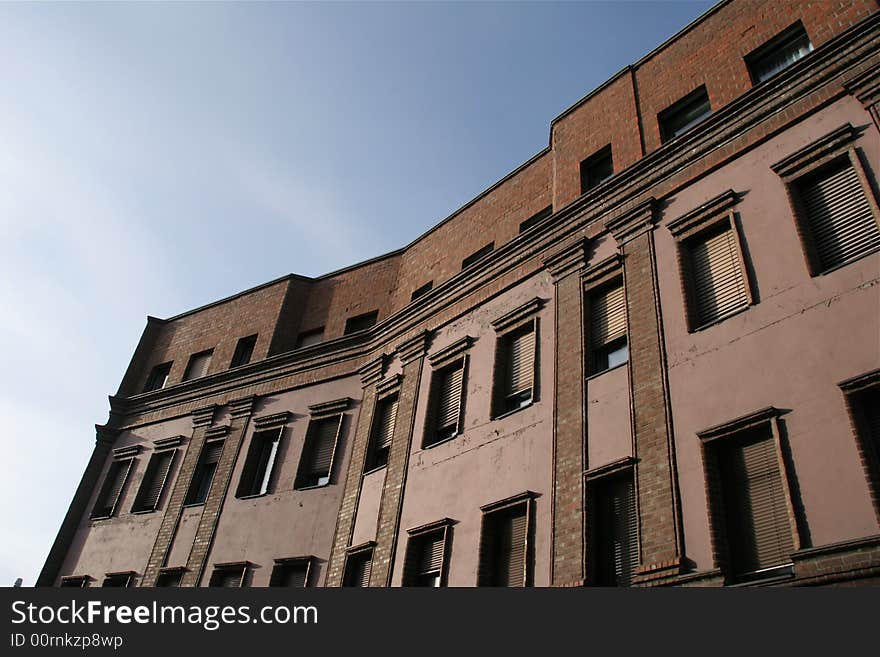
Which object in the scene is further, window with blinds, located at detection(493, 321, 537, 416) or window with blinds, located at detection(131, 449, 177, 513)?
window with blinds, located at detection(131, 449, 177, 513)

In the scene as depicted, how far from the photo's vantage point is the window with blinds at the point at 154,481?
64.7 feet

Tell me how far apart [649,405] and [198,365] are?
54.6ft

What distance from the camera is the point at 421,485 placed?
1402 centimetres

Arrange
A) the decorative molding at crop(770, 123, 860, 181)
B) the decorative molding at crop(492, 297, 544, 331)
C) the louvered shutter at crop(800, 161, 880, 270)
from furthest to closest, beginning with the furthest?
the decorative molding at crop(492, 297, 544, 331), the decorative molding at crop(770, 123, 860, 181), the louvered shutter at crop(800, 161, 880, 270)

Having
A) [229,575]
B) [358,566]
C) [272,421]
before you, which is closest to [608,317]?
[358,566]

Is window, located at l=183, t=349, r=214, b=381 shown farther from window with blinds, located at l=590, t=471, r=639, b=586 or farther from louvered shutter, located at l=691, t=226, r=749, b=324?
louvered shutter, located at l=691, t=226, r=749, b=324

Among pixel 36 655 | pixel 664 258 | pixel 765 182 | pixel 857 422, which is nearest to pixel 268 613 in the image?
pixel 36 655

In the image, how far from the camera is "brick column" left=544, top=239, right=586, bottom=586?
10367 mm

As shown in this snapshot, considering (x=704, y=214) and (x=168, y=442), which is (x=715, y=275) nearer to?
(x=704, y=214)

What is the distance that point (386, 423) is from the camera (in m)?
16.5

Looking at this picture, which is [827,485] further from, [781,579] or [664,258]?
[664,258]

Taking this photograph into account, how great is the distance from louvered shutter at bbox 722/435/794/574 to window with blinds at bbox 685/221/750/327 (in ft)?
7.35

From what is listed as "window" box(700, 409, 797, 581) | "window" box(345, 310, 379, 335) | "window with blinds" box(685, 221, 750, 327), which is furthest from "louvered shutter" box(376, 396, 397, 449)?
"window" box(700, 409, 797, 581)

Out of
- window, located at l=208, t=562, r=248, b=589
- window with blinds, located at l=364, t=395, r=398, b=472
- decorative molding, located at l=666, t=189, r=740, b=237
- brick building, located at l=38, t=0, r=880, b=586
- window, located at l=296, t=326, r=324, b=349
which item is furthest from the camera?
window, located at l=296, t=326, r=324, b=349
